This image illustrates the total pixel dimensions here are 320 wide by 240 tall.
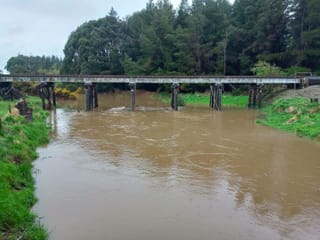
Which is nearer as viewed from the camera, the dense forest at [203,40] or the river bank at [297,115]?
the river bank at [297,115]

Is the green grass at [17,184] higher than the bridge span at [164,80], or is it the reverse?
the bridge span at [164,80]

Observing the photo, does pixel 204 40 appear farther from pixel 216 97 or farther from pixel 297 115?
pixel 297 115

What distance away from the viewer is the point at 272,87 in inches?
1713

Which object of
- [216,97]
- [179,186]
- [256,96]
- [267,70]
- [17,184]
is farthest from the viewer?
[267,70]

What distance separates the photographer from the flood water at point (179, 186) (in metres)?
8.98

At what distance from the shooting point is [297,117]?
2598 cm

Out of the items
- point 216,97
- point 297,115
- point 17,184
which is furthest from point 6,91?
point 17,184

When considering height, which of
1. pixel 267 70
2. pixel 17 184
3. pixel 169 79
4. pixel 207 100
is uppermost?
pixel 267 70

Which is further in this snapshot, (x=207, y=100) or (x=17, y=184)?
(x=207, y=100)

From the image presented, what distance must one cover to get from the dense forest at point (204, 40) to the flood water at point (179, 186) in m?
30.7

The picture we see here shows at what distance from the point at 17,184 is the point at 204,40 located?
2061 inches

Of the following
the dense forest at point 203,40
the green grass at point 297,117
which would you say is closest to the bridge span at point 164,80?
the green grass at point 297,117

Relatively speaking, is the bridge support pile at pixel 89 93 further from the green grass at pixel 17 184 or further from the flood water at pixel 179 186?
the green grass at pixel 17 184

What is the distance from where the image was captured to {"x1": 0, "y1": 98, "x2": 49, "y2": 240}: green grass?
8314 millimetres
